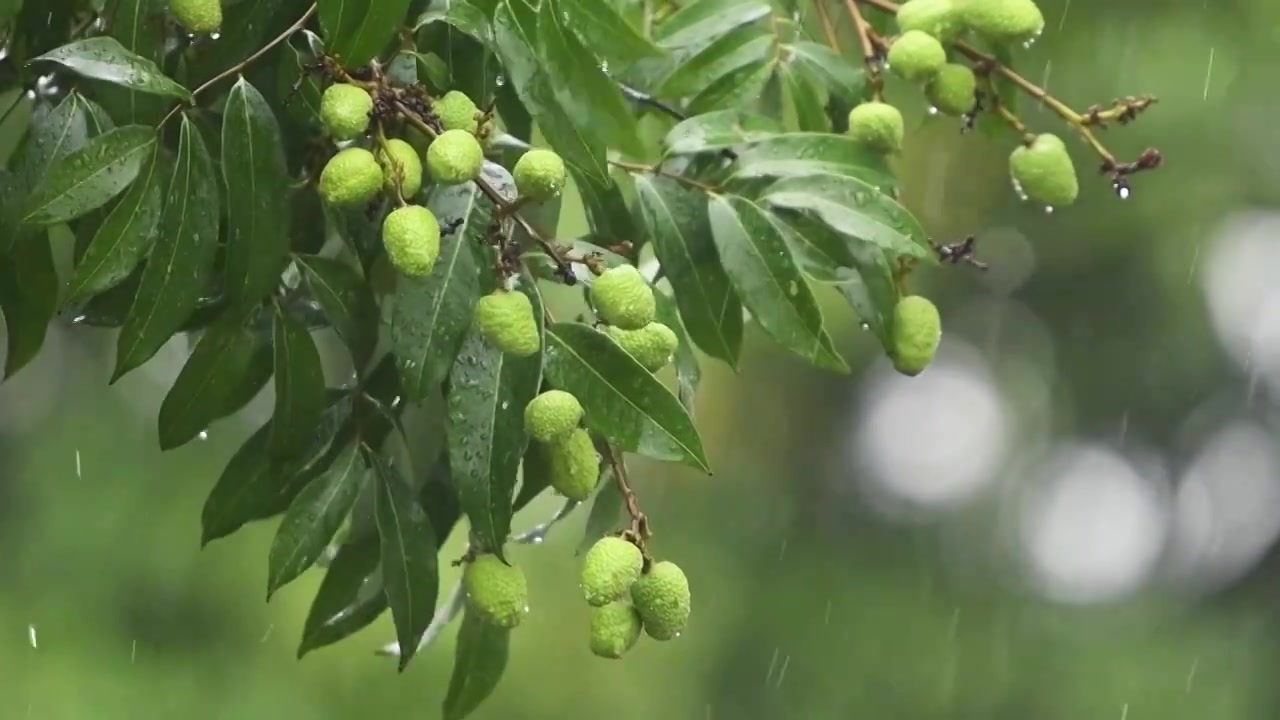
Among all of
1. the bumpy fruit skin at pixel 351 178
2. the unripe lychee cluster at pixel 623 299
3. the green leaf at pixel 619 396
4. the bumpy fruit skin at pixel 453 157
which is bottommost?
the green leaf at pixel 619 396

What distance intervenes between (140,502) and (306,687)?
24cm

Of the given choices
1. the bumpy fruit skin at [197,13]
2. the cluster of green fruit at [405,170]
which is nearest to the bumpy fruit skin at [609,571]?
the cluster of green fruit at [405,170]

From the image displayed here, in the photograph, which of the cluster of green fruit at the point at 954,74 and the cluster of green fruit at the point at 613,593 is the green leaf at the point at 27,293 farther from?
the cluster of green fruit at the point at 954,74

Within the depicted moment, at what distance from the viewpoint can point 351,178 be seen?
398mm

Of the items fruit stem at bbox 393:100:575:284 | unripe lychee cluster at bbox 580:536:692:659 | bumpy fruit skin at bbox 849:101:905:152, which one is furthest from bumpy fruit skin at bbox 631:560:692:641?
bumpy fruit skin at bbox 849:101:905:152

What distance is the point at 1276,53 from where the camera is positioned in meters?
1.37

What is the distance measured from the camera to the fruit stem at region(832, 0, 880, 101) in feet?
1.90

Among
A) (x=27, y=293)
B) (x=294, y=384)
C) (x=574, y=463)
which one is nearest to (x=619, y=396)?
(x=574, y=463)

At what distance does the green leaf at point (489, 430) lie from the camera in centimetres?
42

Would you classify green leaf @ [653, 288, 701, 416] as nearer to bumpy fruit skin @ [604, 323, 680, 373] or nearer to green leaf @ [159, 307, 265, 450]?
bumpy fruit skin @ [604, 323, 680, 373]

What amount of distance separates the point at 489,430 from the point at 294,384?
9 centimetres

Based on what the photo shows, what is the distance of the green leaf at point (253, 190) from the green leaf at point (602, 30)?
108mm

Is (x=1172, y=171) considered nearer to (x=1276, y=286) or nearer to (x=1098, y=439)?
(x=1276, y=286)

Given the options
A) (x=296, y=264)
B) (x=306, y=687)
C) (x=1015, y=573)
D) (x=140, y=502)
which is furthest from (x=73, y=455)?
(x=1015, y=573)
